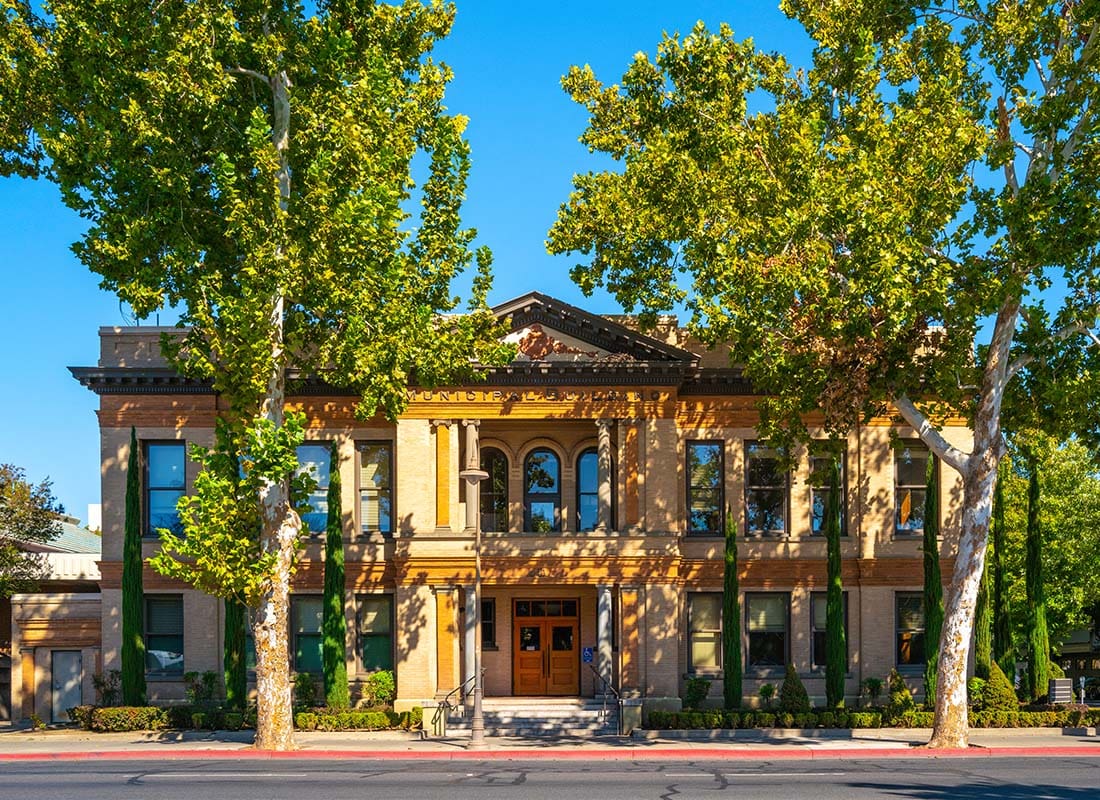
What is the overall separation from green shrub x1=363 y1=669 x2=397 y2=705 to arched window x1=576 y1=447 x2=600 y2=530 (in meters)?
6.81

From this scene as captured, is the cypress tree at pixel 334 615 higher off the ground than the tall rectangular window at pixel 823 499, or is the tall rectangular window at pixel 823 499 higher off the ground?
the tall rectangular window at pixel 823 499

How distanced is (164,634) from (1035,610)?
2390 centimetres

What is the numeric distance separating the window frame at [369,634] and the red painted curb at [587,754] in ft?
23.8

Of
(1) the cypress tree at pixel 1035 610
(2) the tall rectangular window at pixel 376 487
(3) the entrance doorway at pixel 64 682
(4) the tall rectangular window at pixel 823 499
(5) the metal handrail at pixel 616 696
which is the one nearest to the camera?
(5) the metal handrail at pixel 616 696

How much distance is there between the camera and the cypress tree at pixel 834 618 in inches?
1293

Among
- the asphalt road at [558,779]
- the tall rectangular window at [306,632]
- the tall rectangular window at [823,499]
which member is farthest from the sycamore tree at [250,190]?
the tall rectangular window at [823,499]

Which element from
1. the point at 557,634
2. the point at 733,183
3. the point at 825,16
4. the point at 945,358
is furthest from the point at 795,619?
the point at 825,16

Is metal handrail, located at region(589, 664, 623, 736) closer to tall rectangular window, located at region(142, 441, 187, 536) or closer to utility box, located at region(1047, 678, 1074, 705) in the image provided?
utility box, located at region(1047, 678, 1074, 705)

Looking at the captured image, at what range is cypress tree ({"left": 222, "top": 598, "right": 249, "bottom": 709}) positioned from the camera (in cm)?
3231

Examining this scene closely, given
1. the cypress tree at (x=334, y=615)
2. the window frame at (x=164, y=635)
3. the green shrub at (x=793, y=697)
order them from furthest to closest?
the window frame at (x=164, y=635) < the cypress tree at (x=334, y=615) < the green shrub at (x=793, y=697)

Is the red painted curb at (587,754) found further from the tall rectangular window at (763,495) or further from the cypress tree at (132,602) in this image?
the tall rectangular window at (763,495)

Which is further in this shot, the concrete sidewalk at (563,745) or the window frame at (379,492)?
the window frame at (379,492)

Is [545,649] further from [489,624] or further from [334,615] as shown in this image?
[334,615]

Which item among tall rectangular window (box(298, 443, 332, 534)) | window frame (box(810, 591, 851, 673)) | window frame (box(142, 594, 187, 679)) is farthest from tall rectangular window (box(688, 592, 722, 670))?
window frame (box(142, 594, 187, 679))
